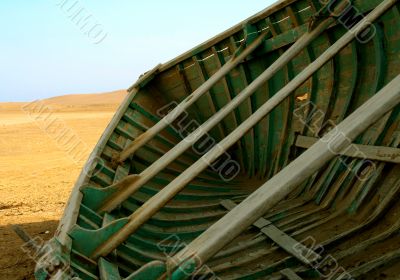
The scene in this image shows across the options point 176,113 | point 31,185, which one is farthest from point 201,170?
point 31,185

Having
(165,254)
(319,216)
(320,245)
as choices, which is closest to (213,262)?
(165,254)

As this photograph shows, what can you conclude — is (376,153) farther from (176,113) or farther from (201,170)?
(176,113)

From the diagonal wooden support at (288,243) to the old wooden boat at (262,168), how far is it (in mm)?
18

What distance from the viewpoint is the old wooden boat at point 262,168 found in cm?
229

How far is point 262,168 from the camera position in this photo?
19.4ft

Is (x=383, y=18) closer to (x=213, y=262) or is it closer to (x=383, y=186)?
(x=383, y=186)

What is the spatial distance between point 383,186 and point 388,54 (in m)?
1.49

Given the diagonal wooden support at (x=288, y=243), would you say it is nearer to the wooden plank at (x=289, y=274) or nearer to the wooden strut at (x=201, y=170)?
the wooden plank at (x=289, y=274)

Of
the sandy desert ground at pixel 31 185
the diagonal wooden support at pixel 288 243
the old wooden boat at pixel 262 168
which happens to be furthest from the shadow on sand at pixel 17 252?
the diagonal wooden support at pixel 288 243

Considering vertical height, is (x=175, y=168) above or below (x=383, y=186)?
above

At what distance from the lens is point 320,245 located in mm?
3602

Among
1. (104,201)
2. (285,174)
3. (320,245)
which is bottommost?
(320,245)

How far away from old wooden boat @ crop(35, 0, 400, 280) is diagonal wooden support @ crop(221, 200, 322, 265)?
0.7 inches

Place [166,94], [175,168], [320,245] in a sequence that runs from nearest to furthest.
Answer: [320,245] → [175,168] → [166,94]
